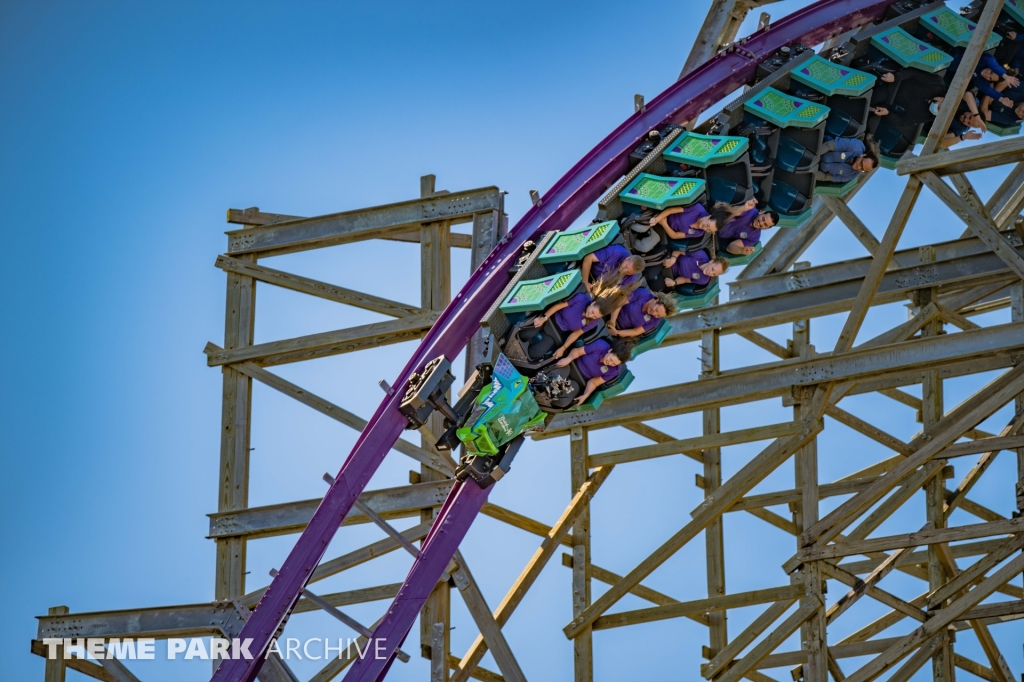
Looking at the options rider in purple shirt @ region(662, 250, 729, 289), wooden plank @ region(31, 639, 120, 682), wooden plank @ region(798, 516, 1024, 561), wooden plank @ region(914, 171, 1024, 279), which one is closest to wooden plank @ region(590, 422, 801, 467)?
wooden plank @ region(798, 516, 1024, 561)

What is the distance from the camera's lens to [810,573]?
55.1 ft

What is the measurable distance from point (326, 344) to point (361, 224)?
97 centimetres

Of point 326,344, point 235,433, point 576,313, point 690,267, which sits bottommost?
point 576,313

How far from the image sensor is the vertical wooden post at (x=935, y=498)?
56.0 feet

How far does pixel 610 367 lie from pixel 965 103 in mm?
3692

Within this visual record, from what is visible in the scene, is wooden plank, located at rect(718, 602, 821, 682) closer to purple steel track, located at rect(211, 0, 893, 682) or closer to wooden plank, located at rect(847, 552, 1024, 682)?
wooden plank, located at rect(847, 552, 1024, 682)

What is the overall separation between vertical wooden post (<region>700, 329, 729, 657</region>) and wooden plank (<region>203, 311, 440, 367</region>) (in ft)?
8.95

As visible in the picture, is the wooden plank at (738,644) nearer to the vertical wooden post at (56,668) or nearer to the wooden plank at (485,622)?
the wooden plank at (485,622)

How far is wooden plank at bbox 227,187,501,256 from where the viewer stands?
16781mm

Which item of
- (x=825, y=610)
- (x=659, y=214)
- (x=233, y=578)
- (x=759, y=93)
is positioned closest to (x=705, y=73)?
(x=759, y=93)

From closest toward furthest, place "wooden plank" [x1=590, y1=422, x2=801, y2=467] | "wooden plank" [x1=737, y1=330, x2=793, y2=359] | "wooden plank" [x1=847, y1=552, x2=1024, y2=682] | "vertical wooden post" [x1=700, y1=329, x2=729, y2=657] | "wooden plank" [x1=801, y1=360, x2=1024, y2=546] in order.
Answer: "wooden plank" [x1=847, y1=552, x2=1024, y2=682], "wooden plank" [x1=801, y1=360, x2=1024, y2=546], "wooden plank" [x1=590, y1=422, x2=801, y2=467], "vertical wooden post" [x1=700, y1=329, x2=729, y2=657], "wooden plank" [x1=737, y1=330, x2=793, y2=359]

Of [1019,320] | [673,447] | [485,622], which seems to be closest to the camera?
[485,622]

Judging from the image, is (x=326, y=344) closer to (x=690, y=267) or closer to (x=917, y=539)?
(x=690, y=267)

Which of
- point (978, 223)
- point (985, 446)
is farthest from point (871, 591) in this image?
point (978, 223)
